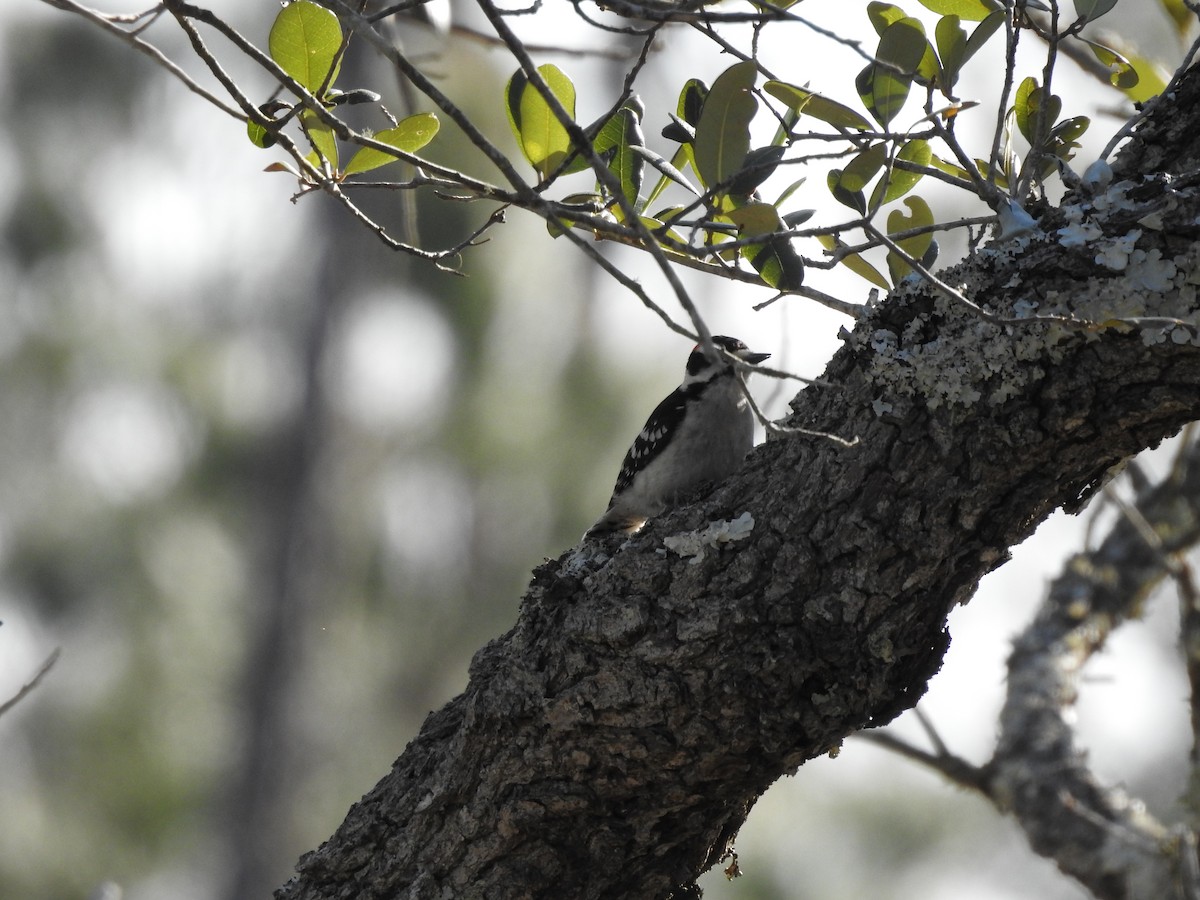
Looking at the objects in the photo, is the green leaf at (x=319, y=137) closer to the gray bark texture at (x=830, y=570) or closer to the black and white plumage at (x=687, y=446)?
the gray bark texture at (x=830, y=570)

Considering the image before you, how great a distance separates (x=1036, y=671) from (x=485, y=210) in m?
7.95

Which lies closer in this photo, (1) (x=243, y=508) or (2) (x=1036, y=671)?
(2) (x=1036, y=671)

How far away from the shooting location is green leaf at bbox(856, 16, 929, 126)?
2477mm

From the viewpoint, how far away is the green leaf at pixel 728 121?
7.75ft

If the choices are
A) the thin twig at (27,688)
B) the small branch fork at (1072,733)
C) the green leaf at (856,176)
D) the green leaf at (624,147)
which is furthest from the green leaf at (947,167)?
the thin twig at (27,688)

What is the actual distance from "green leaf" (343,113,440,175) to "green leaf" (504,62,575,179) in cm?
17

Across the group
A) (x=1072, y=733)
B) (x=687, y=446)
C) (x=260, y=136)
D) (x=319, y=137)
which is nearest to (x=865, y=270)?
(x=319, y=137)

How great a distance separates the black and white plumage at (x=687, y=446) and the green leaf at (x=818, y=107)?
173cm

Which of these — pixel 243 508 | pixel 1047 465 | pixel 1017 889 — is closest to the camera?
pixel 1047 465

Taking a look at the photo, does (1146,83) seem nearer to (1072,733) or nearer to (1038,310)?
(1038,310)

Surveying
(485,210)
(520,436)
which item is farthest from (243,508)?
(485,210)

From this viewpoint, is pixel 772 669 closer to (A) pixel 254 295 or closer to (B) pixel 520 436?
(B) pixel 520 436

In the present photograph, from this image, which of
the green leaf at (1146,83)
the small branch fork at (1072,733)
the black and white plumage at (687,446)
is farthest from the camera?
the black and white plumage at (687,446)

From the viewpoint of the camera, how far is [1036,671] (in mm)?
4406
